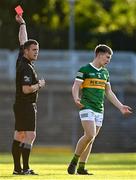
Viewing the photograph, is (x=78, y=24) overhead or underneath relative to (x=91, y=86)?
overhead

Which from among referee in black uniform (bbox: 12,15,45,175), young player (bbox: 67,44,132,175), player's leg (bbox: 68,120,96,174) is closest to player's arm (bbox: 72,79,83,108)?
young player (bbox: 67,44,132,175)

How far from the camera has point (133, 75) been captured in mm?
43969

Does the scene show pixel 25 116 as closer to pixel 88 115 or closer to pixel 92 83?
pixel 88 115

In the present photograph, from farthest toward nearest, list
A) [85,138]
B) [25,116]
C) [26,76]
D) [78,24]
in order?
1. [78,24]
2. [85,138]
3. [25,116]
4. [26,76]

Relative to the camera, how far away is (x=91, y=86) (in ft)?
49.8

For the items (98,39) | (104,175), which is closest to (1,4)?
(98,39)

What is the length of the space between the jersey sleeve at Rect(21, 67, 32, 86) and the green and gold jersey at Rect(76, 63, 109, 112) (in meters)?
0.71

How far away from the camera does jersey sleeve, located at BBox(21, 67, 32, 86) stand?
14875mm


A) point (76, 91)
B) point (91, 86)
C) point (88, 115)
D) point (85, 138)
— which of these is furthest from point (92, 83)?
point (85, 138)

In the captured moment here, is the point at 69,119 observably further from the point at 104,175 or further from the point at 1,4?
the point at 104,175

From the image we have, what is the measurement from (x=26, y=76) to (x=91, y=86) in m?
0.97

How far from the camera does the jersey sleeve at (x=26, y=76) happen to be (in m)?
14.9

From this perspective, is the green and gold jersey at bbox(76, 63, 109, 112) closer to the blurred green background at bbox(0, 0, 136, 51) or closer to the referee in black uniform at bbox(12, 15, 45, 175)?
the referee in black uniform at bbox(12, 15, 45, 175)

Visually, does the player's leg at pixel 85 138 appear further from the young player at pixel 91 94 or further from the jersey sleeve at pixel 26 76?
the jersey sleeve at pixel 26 76
